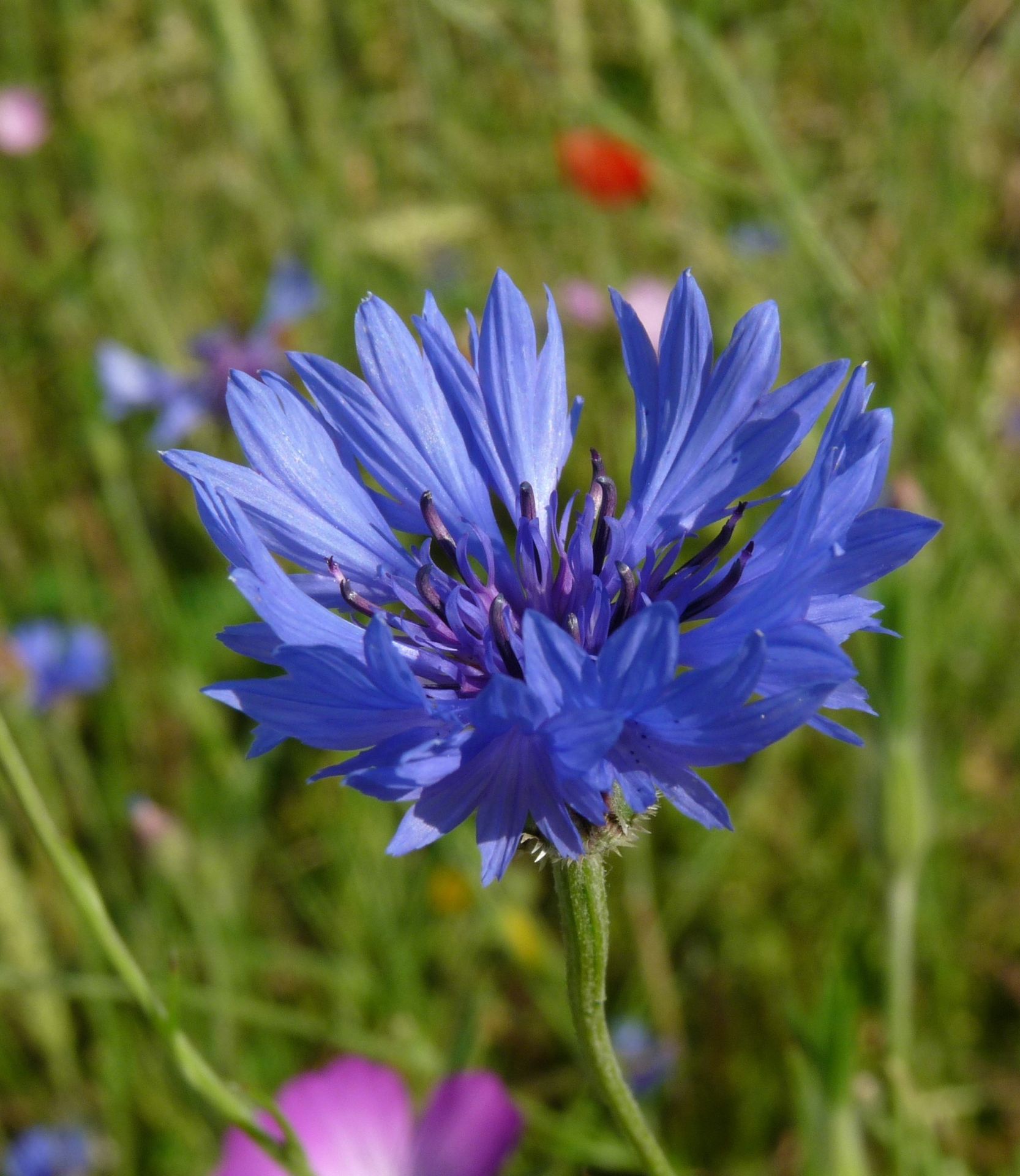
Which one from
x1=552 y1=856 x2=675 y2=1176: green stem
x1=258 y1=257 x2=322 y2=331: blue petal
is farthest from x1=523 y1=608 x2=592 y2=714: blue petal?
Answer: x1=258 y1=257 x2=322 y2=331: blue petal

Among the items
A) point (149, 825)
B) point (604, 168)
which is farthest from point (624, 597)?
point (604, 168)

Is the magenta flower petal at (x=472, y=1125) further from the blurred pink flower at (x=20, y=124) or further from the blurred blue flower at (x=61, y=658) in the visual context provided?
the blurred pink flower at (x=20, y=124)

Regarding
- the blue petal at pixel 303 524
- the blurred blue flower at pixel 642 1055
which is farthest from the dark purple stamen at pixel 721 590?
the blurred blue flower at pixel 642 1055

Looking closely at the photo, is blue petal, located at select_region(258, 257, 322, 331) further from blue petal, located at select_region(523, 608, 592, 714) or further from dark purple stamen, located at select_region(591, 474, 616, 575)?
blue petal, located at select_region(523, 608, 592, 714)

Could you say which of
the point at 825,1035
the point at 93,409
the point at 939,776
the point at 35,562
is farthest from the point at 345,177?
the point at 825,1035

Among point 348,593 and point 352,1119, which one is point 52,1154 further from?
point 348,593

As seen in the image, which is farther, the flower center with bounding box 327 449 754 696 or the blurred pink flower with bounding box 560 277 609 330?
the blurred pink flower with bounding box 560 277 609 330

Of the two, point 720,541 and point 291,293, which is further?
point 291,293
